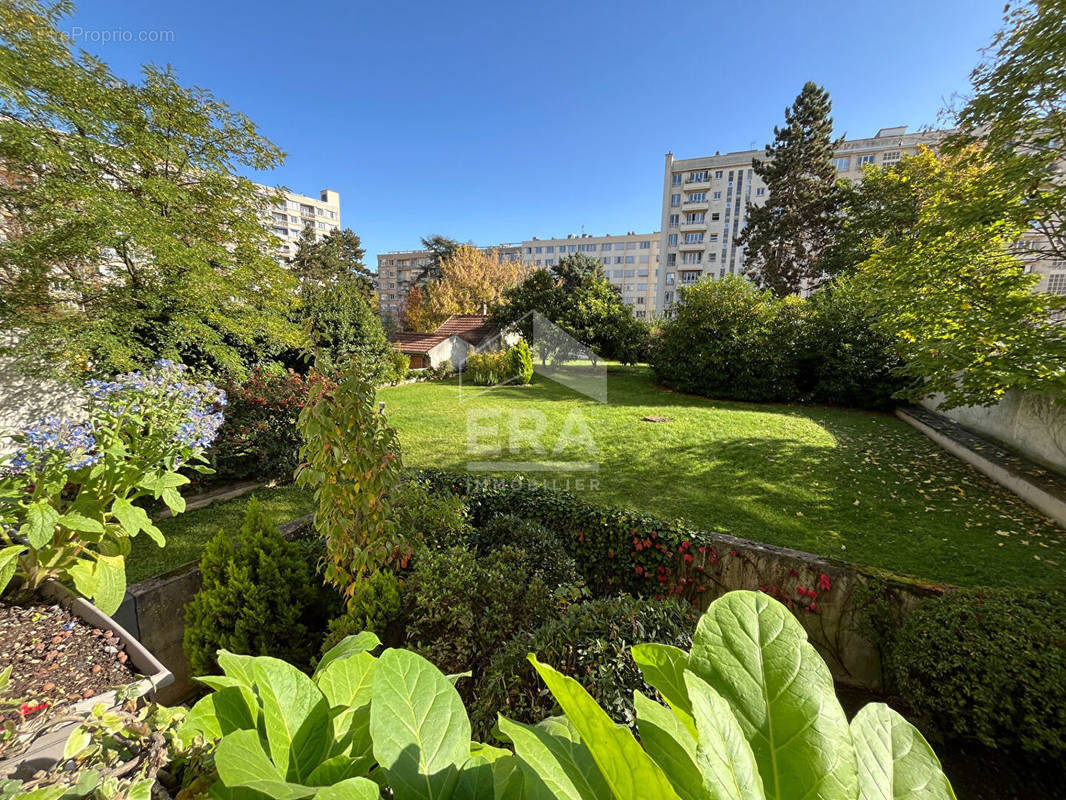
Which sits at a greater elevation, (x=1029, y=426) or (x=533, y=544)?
(x=1029, y=426)

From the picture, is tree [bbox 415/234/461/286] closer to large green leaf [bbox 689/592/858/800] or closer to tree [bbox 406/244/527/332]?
tree [bbox 406/244/527/332]

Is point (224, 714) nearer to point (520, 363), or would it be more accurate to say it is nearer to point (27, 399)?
point (27, 399)

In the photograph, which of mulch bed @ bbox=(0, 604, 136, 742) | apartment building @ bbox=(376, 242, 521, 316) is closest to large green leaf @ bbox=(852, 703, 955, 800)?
mulch bed @ bbox=(0, 604, 136, 742)

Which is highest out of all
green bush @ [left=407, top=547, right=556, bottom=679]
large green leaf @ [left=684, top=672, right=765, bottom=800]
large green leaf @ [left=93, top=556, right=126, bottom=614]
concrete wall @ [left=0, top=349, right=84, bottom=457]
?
large green leaf @ [left=684, top=672, right=765, bottom=800]

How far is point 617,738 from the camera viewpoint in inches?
14.7

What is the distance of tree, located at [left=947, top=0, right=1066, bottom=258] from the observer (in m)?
3.20

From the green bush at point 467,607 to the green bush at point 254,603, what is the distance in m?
0.82

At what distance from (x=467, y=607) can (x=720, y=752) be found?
8.42 ft

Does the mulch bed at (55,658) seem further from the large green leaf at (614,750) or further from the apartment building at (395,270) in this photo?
the apartment building at (395,270)

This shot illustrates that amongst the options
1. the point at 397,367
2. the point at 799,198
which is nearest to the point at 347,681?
the point at 397,367

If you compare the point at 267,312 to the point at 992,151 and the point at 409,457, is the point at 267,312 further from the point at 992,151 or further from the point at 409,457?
the point at 992,151

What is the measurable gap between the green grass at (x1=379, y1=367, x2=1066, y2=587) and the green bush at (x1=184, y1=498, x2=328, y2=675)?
3607 millimetres

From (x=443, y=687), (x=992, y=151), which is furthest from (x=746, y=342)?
(x=443, y=687)

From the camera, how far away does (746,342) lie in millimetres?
12281
